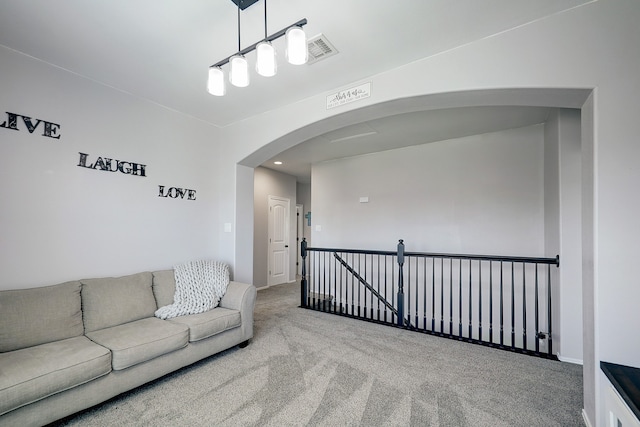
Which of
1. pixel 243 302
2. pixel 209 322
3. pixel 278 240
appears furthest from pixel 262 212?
pixel 209 322

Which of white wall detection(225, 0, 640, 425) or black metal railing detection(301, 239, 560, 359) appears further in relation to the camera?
black metal railing detection(301, 239, 560, 359)

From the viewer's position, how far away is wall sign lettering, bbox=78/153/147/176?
2.69 meters

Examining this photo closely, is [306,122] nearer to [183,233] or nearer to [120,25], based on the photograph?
[120,25]

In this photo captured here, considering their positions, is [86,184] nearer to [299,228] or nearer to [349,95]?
[349,95]


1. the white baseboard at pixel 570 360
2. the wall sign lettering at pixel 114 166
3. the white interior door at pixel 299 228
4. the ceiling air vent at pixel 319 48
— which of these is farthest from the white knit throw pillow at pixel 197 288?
the white interior door at pixel 299 228

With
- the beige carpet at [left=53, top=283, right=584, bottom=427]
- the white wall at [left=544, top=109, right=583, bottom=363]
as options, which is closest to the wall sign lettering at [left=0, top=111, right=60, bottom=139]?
the beige carpet at [left=53, top=283, right=584, bottom=427]

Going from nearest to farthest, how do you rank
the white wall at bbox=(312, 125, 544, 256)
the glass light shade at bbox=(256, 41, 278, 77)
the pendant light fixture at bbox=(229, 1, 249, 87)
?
the glass light shade at bbox=(256, 41, 278, 77)
the pendant light fixture at bbox=(229, 1, 249, 87)
the white wall at bbox=(312, 125, 544, 256)

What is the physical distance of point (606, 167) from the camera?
1.66 m

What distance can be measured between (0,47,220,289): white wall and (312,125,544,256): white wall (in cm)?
295

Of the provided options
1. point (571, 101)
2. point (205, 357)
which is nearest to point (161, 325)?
point (205, 357)

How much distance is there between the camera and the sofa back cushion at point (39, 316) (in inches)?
77.8

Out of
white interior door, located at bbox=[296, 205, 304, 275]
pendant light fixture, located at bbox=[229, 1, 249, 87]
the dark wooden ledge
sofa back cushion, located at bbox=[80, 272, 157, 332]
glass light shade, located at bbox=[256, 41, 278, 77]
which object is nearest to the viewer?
the dark wooden ledge

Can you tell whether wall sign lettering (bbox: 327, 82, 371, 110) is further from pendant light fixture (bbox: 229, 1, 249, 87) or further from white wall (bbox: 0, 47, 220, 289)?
white wall (bbox: 0, 47, 220, 289)

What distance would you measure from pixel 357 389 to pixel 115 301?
7.65ft
